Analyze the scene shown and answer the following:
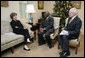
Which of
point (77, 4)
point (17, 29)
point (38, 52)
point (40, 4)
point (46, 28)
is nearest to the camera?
point (38, 52)

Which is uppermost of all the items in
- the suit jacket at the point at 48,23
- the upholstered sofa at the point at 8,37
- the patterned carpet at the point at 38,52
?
the suit jacket at the point at 48,23

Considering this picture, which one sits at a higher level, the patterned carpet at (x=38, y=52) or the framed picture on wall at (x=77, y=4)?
the framed picture on wall at (x=77, y=4)

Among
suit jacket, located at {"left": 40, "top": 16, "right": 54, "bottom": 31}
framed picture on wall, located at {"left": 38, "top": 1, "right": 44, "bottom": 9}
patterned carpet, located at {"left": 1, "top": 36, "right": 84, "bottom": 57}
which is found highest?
framed picture on wall, located at {"left": 38, "top": 1, "right": 44, "bottom": 9}

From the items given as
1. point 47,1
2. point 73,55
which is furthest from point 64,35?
point 47,1

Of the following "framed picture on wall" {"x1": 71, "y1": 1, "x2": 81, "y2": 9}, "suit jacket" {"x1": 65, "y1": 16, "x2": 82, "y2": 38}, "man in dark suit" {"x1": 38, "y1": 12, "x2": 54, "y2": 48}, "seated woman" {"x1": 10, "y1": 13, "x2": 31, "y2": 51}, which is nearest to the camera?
"suit jacket" {"x1": 65, "y1": 16, "x2": 82, "y2": 38}

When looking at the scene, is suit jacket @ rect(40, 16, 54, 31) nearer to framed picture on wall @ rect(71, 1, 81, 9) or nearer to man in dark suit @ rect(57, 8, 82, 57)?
man in dark suit @ rect(57, 8, 82, 57)

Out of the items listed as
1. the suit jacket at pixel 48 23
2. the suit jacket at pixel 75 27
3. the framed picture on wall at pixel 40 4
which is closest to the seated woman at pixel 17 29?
the suit jacket at pixel 48 23

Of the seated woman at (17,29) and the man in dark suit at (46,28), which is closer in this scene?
the seated woman at (17,29)

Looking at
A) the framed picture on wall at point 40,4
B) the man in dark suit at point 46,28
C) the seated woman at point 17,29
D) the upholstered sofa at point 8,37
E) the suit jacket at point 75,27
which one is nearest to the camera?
the upholstered sofa at point 8,37

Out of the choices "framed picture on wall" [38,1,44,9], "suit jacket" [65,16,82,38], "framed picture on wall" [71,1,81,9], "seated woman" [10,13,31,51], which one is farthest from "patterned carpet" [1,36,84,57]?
"framed picture on wall" [38,1,44,9]

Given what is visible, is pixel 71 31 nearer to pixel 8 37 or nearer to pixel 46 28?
pixel 46 28

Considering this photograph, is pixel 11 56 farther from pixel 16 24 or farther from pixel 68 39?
pixel 68 39

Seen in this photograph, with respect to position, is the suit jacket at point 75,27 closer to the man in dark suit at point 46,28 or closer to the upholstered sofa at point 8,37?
the man in dark suit at point 46,28

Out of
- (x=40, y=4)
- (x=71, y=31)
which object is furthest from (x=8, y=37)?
(x=40, y=4)
